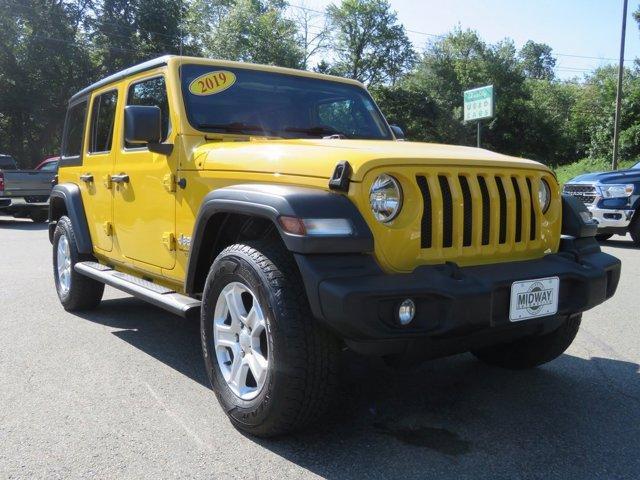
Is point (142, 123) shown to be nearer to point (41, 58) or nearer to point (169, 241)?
point (169, 241)

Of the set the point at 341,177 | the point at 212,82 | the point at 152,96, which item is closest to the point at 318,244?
the point at 341,177

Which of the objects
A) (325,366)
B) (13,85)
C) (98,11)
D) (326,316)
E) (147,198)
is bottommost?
(325,366)

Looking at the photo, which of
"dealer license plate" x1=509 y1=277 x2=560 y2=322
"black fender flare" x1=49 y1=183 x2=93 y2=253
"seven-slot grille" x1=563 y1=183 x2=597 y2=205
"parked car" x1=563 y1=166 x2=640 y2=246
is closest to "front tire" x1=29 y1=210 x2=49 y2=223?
"black fender flare" x1=49 y1=183 x2=93 y2=253

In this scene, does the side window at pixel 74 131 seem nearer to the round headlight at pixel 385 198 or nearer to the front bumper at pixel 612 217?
the round headlight at pixel 385 198

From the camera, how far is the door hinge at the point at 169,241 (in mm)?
3803

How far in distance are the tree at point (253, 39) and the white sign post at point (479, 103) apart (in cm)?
2921

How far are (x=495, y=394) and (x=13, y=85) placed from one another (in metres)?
32.2

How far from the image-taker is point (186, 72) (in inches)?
158

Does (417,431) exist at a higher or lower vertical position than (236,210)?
lower

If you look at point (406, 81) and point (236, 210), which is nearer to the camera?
point (236, 210)

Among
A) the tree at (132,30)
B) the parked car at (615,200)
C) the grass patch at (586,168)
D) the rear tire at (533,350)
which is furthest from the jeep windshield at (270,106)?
the tree at (132,30)

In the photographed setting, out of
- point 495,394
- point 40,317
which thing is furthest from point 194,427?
point 40,317

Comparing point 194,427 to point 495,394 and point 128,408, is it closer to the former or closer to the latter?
point 128,408

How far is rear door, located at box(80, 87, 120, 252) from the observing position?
4785 mm
